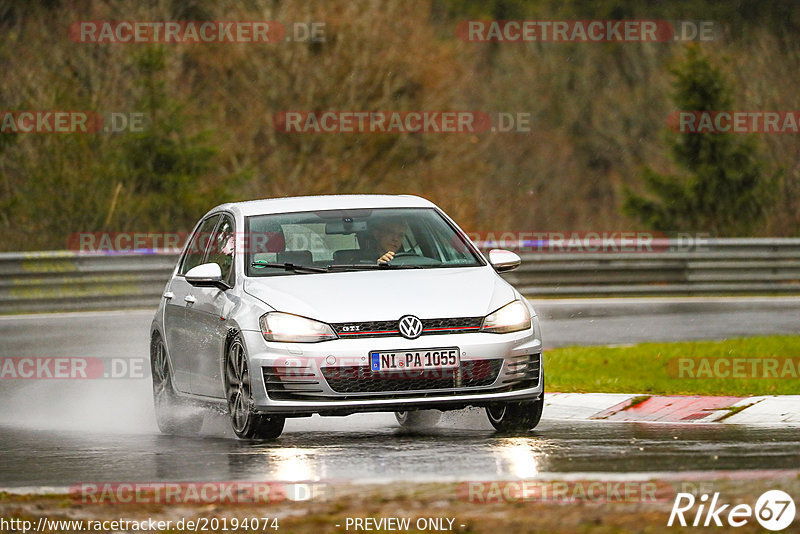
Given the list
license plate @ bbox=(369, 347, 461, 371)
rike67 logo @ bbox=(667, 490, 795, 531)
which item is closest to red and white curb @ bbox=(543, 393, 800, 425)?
license plate @ bbox=(369, 347, 461, 371)

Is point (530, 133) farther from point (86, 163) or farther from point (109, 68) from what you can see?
point (86, 163)

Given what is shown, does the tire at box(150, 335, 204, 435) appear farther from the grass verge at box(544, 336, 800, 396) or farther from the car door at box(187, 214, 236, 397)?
the grass verge at box(544, 336, 800, 396)

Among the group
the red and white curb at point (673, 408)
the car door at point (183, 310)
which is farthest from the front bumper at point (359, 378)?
the red and white curb at point (673, 408)

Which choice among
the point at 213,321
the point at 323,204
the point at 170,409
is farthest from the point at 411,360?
the point at 170,409

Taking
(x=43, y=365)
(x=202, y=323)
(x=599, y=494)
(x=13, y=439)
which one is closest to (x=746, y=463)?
(x=599, y=494)

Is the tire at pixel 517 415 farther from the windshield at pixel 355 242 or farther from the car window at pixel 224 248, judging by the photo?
the car window at pixel 224 248

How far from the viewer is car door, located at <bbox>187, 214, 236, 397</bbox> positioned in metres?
10.5

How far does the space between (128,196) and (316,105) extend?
662cm

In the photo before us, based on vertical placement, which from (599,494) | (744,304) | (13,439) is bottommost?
(744,304)

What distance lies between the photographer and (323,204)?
11.3m

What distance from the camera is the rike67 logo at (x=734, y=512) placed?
20.7ft

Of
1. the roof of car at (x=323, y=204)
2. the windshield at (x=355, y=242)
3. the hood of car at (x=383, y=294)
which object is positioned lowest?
the hood of car at (x=383, y=294)

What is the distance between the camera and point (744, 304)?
2398 cm

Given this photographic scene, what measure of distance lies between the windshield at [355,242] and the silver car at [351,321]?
0.01 m
